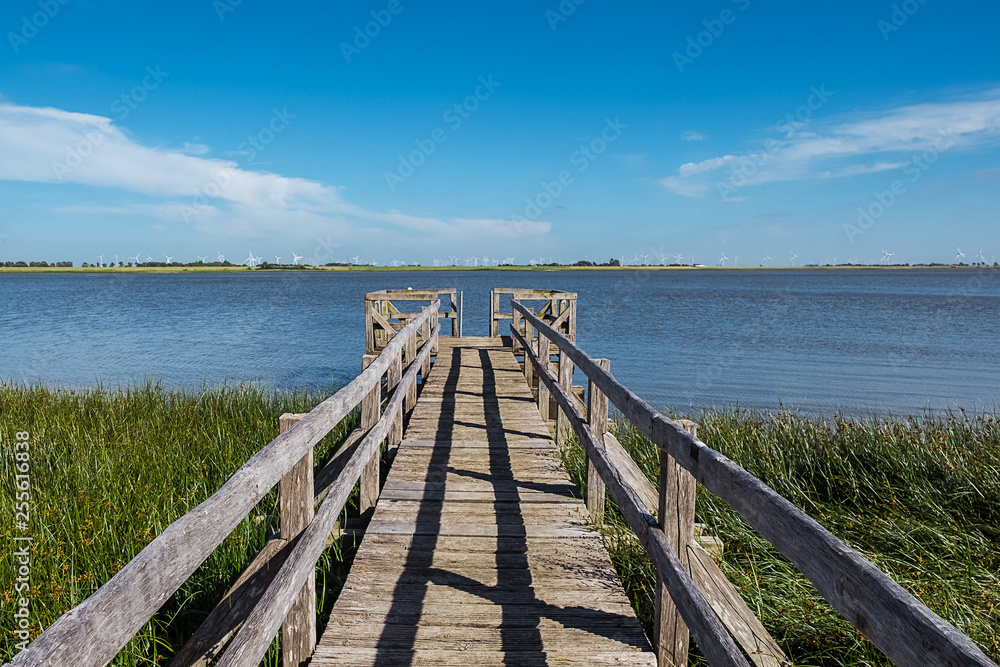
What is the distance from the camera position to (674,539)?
2.96m

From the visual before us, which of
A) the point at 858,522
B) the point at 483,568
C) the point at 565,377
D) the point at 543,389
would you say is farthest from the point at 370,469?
the point at 858,522

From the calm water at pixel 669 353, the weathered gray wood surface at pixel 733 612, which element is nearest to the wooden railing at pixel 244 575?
the weathered gray wood surface at pixel 733 612

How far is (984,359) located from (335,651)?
2685 cm

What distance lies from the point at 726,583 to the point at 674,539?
0.98 metres

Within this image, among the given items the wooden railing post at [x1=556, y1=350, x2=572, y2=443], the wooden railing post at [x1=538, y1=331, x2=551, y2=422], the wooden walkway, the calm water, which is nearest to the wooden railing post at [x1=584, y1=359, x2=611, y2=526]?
the wooden walkway

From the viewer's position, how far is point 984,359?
72.9ft

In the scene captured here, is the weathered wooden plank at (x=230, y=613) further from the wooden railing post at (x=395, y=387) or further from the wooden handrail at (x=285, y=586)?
the wooden railing post at (x=395, y=387)

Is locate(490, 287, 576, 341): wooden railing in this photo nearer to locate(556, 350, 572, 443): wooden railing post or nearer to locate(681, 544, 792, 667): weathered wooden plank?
locate(556, 350, 572, 443): wooden railing post

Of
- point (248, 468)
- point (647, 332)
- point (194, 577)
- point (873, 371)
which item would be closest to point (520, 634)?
point (248, 468)

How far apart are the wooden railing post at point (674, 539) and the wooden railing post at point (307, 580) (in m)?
1.71

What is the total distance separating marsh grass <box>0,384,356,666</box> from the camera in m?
3.70

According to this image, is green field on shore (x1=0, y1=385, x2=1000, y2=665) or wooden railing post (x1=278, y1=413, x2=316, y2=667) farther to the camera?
green field on shore (x1=0, y1=385, x2=1000, y2=665)

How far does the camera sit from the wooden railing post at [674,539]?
290 cm

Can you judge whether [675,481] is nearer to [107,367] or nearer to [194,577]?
[194,577]
